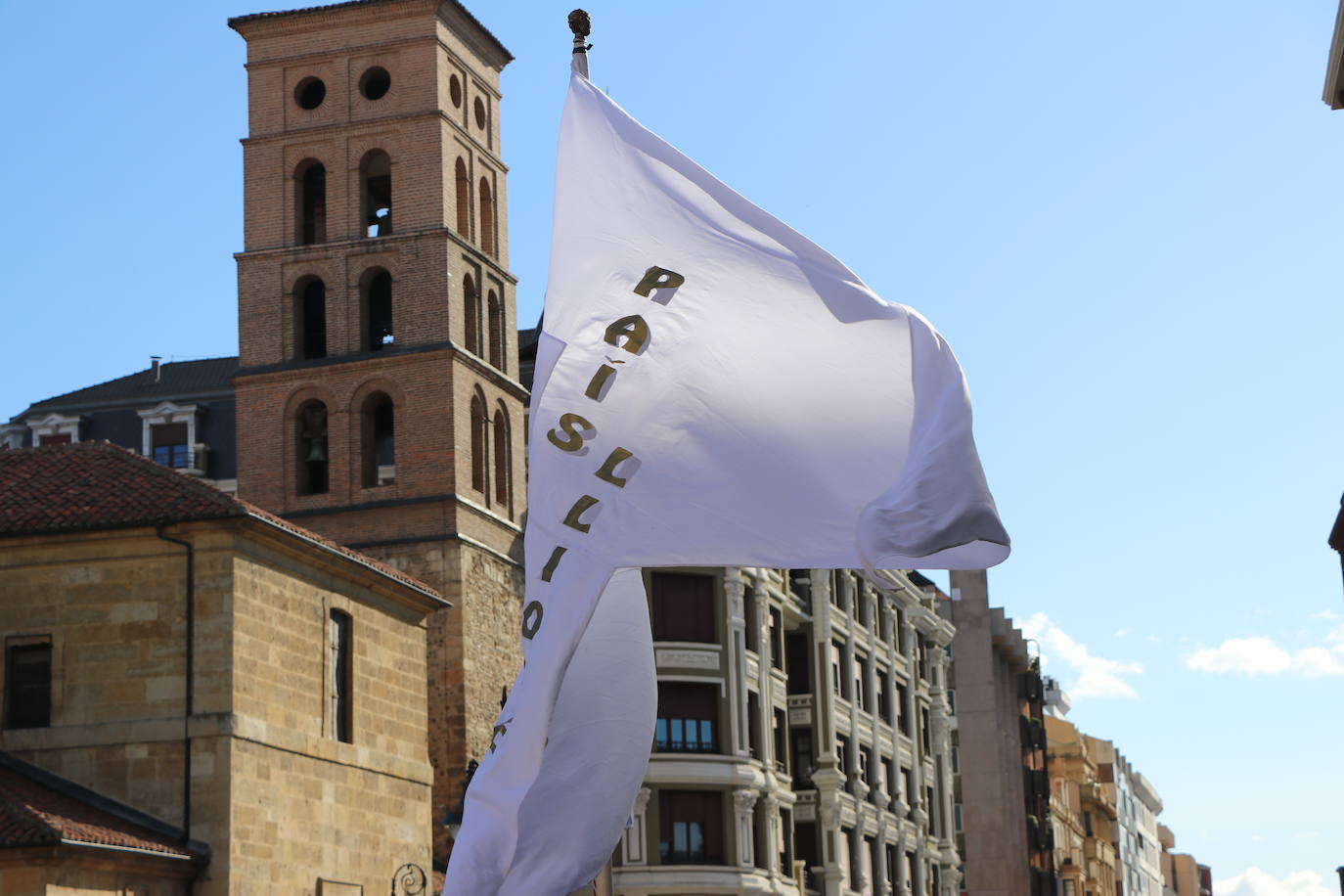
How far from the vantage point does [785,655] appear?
6506 cm

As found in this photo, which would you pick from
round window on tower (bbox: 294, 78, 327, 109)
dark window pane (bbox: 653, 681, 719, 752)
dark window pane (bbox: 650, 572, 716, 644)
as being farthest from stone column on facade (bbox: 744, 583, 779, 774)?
round window on tower (bbox: 294, 78, 327, 109)

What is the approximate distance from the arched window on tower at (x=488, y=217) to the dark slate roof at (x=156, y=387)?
62.4 ft

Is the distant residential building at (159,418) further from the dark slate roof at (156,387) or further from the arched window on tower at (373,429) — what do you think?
the arched window on tower at (373,429)

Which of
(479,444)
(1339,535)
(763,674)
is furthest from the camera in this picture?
(763,674)

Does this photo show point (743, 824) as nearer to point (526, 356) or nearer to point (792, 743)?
point (792, 743)

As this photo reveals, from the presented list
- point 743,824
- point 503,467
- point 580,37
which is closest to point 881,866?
point 743,824

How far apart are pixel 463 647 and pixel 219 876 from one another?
1990cm

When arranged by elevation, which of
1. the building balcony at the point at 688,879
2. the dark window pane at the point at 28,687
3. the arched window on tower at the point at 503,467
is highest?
the arched window on tower at the point at 503,467

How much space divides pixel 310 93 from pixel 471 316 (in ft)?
24.6

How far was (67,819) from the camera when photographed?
29.6 metres

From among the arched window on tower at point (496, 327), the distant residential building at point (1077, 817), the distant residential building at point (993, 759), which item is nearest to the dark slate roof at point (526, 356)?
the arched window on tower at point (496, 327)

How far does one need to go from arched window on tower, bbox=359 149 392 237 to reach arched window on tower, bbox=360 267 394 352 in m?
1.22

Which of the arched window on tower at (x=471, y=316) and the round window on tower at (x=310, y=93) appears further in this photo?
the round window on tower at (x=310, y=93)

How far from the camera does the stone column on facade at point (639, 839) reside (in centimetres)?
5359
